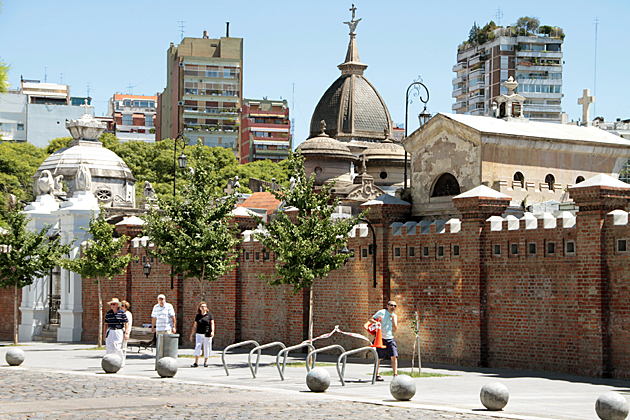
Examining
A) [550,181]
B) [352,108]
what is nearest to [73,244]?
[550,181]

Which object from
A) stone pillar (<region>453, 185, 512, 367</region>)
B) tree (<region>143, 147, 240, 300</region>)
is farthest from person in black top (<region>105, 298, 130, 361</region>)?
stone pillar (<region>453, 185, 512, 367</region>)

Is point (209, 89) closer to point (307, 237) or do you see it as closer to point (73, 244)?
point (73, 244)

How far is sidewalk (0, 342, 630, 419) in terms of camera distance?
47.3 ft

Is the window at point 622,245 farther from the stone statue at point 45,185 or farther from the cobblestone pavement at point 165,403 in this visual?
the stone statue at point 45,185

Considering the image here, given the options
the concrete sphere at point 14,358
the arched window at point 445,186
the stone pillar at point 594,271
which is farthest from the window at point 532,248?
the concrete sphere at point 14,358

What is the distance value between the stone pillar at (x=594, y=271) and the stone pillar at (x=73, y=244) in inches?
848

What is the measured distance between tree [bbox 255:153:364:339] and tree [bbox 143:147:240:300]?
10.2 ft

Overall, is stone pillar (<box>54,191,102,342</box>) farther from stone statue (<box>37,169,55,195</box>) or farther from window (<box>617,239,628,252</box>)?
window (<box>617,239,628,252</box>)

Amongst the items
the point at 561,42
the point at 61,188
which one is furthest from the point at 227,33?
the point at 61,188

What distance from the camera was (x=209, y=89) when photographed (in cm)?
11938

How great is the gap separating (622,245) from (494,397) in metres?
7.17

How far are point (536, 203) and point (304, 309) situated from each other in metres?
7.63

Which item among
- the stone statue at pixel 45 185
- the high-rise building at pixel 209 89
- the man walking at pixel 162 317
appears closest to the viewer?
the man walking at pixel 162 317

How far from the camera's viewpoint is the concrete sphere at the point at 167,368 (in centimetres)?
1919
